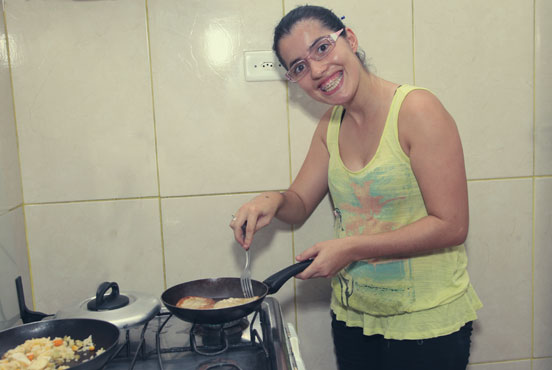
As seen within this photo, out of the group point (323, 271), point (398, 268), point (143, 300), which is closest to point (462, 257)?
point (398, 268)

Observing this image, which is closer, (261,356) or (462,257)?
(261,356)

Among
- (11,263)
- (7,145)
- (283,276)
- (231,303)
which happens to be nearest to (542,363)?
(283,276)

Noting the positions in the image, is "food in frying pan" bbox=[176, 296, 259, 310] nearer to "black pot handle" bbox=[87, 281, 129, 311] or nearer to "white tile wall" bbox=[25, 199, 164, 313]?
"black pot handle" bbox=[87, 281, 129, 311]

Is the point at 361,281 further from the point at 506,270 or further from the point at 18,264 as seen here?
the point at 18,264

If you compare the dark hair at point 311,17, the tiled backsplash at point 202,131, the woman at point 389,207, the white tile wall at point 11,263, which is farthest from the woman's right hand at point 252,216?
the white tile wall at point 11,263

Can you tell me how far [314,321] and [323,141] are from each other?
23.4 inches

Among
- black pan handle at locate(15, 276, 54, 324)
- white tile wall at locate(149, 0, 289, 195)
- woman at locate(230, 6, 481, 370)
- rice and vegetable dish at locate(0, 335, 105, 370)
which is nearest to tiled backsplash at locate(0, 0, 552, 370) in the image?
white tile wall at locate(149, 0, 289, 195)

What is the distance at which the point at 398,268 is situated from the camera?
1.23 metres

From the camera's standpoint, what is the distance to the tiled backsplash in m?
1.44

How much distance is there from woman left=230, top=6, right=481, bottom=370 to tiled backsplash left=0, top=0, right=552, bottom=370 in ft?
0.86

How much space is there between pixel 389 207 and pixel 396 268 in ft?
0.51

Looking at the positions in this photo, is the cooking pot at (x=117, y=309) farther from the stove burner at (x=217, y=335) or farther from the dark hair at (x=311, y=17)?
the dark hair at (x=311, y=17)

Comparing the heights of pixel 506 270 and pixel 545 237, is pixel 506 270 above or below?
below

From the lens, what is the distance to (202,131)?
149cm
